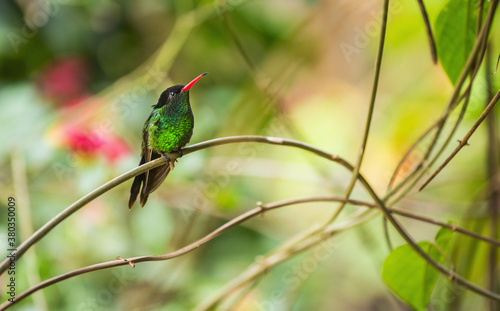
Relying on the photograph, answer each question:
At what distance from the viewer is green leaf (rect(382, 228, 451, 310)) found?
1109 mm

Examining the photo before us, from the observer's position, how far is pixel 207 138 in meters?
2.23

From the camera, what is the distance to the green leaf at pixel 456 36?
3.64 feet

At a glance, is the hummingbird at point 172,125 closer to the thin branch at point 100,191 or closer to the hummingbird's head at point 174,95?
the hummingbird's head at point 174,95

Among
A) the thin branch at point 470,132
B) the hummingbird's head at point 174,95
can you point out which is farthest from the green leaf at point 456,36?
the hummingbird's head at point 174,95

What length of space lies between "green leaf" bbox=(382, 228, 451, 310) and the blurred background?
56cm

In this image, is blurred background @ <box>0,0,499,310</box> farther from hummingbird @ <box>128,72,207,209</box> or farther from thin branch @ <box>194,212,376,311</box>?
hummingbird @ <box>128,72,207,209</box>

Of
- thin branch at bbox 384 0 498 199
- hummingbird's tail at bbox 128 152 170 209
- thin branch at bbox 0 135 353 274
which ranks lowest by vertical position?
thin branch at bbox 384 0 498 199

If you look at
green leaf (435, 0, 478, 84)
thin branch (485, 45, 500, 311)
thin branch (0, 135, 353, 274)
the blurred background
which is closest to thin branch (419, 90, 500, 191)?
thin branch (0, 135, 353, 274)

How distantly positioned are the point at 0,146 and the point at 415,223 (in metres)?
2.02

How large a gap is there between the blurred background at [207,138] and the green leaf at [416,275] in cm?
56

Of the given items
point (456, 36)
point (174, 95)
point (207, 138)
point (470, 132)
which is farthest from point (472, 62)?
point (207, 138)

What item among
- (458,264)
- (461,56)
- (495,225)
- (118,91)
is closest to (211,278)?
(118,91)

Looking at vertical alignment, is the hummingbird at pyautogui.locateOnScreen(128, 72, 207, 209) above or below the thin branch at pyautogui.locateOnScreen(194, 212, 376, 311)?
above

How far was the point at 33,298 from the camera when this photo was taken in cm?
159
